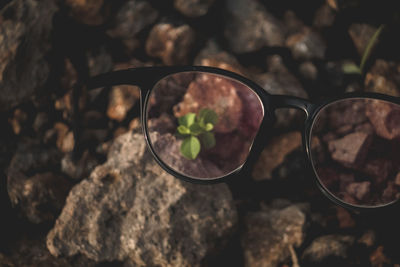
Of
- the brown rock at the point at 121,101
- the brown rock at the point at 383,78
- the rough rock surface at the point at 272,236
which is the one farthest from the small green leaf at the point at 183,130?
the brown rock at the point at 383,78

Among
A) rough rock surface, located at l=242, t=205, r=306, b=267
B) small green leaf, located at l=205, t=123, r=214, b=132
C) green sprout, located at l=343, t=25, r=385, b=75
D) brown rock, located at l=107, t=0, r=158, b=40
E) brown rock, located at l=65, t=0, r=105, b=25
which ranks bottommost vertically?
rough rock surface, located at l=242, t=205, r=306, b=267

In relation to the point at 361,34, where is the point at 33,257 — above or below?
below

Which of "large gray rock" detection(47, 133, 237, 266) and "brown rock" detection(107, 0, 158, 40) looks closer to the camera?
"large gray rock" detection(47, 133, 237, 266)

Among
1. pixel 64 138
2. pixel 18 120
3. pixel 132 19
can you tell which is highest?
pixel 132 19

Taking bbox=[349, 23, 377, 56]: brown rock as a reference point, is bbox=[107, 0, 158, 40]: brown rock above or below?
above

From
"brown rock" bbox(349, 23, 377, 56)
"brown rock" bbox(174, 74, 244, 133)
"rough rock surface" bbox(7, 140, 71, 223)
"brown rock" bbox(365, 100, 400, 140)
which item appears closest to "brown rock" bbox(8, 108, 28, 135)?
"rough rock surface" bbox(7, 140, 71, 223)

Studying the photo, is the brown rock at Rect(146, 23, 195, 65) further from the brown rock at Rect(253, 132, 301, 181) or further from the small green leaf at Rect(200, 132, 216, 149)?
the brown rock at Rect(253, 132, 301, 181)

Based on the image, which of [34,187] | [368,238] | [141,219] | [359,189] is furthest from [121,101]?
[368,238]

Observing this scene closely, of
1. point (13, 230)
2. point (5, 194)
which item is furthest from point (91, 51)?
point (13, 230)

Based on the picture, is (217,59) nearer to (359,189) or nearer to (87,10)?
(87,10)
